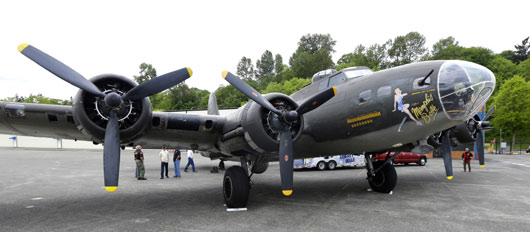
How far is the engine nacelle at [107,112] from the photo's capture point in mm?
6184

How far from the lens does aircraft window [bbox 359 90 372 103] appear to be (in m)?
7.06

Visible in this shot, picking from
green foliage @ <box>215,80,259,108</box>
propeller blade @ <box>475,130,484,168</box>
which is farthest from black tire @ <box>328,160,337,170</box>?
green foliage @ <box>215,80,259,108</box>

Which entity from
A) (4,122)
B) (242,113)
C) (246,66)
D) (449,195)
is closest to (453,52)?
(246,66)

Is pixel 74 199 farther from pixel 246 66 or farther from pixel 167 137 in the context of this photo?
pixel 246 66

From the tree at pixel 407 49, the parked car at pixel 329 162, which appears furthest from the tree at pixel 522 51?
the parked car at pixel 329 162

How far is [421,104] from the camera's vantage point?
20.7 ft

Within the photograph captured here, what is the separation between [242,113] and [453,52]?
7183cm

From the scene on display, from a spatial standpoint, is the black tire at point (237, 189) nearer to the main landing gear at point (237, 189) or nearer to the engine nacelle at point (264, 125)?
the main landing gear at point (237, 189)

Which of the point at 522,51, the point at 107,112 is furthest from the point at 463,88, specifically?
the point at 522,51

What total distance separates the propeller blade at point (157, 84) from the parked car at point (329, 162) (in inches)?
570

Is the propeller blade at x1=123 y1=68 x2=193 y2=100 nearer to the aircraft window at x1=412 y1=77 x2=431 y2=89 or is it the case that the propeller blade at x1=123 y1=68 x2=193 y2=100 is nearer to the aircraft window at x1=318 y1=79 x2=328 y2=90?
the aircraft window at x1=318 y1=79 x2=328 y2=90

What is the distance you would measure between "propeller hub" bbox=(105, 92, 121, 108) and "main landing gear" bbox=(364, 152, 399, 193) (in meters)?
7.74

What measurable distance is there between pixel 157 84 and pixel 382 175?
7888 millimetres

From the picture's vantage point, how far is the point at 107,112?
6.34 m
